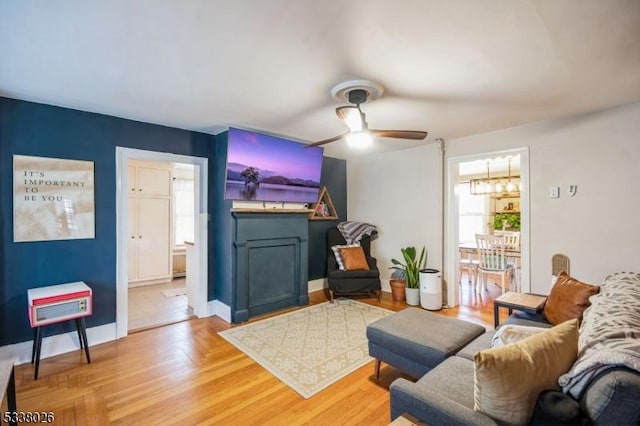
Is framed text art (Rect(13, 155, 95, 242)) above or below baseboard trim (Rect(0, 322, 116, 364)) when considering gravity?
above

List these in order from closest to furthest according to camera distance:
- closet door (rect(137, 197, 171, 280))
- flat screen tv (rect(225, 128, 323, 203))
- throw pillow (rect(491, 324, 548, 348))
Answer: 1. throw pillow (rect(491, 324, 548, 348))
2. flat screen tv (rect(225, 128, 323, 203))
3. closet door (rect(137, 197, 171, 280))

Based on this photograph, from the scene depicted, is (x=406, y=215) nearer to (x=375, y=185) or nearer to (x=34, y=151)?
(x=375, y=185)

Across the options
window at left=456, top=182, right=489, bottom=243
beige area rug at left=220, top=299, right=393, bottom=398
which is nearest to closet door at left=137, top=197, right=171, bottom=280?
beige area rug at left=220, top=299, right=393, bottom=398

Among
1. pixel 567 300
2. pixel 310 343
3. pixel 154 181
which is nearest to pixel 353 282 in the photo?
pixel 310 343

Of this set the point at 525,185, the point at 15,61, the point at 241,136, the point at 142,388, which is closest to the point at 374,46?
the point at 241,136

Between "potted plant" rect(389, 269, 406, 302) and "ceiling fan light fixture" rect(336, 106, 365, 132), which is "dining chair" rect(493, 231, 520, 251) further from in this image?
"ceiling fan light fixture" rect(336, 106, 365, 132)

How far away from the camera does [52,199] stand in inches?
110

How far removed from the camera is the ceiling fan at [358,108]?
7.62ft

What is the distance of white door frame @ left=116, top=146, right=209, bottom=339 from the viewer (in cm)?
319

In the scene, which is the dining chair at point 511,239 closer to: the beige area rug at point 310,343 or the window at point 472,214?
the window at point 472,214

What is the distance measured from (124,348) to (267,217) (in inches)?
80.3

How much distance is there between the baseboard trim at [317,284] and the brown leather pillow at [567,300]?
323cm

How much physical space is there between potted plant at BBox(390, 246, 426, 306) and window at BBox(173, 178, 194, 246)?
4.28 m

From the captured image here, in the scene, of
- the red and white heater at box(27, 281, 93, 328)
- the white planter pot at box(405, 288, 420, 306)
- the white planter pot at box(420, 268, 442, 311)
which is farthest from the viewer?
the white planter pot at box(405, 288, 420, 306)
